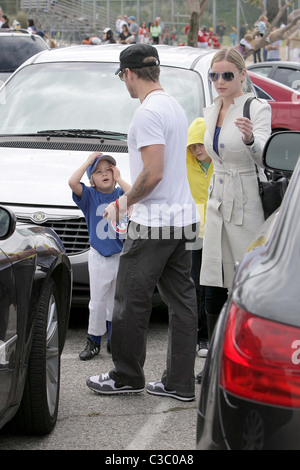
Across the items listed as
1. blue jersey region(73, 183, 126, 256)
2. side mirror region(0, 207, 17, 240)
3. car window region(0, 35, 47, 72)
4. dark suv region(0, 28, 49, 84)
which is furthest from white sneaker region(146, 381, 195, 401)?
car window region(0, 35, 47, 72)

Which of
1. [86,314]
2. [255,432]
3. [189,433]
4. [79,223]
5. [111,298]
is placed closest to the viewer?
[255,432]

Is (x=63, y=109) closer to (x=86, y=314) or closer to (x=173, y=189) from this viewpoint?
(x=86, y=314)

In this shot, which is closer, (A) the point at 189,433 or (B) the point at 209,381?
(B) the point at 209,381

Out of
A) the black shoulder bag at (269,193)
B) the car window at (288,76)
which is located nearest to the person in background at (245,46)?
the car window at (288,76)

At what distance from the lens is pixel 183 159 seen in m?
4.88

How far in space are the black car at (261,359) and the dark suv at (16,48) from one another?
14.6m

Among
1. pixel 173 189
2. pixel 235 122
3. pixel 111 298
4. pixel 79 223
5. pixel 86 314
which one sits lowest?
pixel 86 314

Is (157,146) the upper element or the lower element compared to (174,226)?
upper

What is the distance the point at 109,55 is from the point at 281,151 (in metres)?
4.16

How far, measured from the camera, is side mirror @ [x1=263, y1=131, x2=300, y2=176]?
382 centimetres

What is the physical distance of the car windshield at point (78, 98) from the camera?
7.23 m
